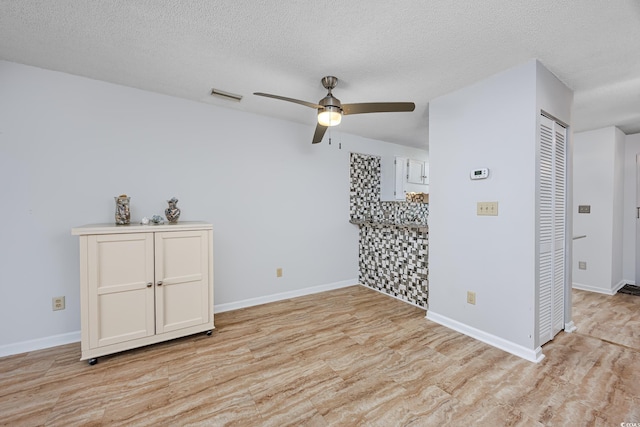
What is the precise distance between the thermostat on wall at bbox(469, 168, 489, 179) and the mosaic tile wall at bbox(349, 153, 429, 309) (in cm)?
81

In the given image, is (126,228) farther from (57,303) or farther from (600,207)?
(600,207)

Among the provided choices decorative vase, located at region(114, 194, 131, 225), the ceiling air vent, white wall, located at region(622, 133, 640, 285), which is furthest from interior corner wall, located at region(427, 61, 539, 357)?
white wall, located at region(622, 133, 640, 285)

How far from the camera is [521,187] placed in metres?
2.10

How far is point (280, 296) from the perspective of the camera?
11.2 feet

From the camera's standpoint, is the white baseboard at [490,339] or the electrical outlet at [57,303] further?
the electrical outlet at [57,303]

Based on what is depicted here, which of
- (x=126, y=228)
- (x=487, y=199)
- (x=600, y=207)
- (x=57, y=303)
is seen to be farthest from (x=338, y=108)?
(x=600, y=207)

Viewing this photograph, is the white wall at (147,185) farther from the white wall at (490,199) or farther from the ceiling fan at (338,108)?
the white wall at (490,199)

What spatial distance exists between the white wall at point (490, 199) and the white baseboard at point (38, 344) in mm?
3392

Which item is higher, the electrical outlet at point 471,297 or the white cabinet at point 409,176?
the white cabinet at point 409,176

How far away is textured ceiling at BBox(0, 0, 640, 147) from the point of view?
5.02 ft

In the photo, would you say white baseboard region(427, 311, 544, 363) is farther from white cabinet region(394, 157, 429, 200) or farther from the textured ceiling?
white cabinet region(394, 157, 429, 200)

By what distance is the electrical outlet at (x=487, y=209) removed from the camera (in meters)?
2.26

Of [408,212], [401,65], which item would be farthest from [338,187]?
[401,65]

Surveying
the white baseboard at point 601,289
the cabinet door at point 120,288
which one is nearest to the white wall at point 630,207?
the white baseboard at point 601,289
